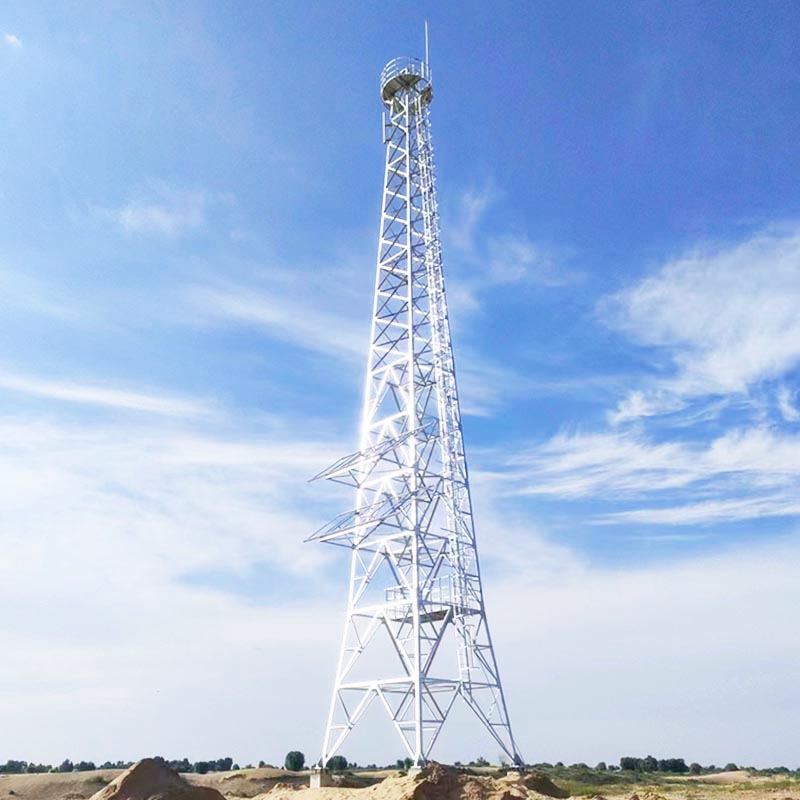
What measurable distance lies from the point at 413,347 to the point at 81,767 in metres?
60.1

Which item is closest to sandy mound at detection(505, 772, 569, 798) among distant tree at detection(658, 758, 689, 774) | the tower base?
the tower base

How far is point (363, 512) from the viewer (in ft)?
110

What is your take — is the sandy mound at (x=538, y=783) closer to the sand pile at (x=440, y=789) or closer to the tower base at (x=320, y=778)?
the sand pile at (x=440, y=789)

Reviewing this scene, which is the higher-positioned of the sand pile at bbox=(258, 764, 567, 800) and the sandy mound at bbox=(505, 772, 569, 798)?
the sandy mound at bbox=(505, 772, 569, 798)

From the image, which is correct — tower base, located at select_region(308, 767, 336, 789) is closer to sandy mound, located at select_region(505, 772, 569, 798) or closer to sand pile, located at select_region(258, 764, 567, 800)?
sand pile, located at select_region(258, 764, 567, 800)

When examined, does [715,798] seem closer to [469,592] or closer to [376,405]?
[469,592]

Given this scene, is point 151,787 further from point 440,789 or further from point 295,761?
point 295,761

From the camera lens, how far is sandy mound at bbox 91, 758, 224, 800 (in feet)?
75.8

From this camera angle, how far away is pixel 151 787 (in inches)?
928

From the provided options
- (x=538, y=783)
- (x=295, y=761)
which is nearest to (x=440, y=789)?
(x=538, y=783)

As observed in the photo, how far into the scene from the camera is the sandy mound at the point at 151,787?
23.1 metres

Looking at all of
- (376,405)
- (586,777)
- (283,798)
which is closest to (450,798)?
(283,798)

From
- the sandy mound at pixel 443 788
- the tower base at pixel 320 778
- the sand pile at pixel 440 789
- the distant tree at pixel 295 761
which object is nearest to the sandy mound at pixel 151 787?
the sand pile at pixel 440 789

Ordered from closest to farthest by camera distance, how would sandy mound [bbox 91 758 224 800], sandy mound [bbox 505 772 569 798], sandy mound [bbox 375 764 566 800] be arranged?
1. sandy mound [bbox 375 764 566 800]
2. sandy mound [bbox 91 758 224 800]
3. sandy mound [bbox 505 772 569 798]
